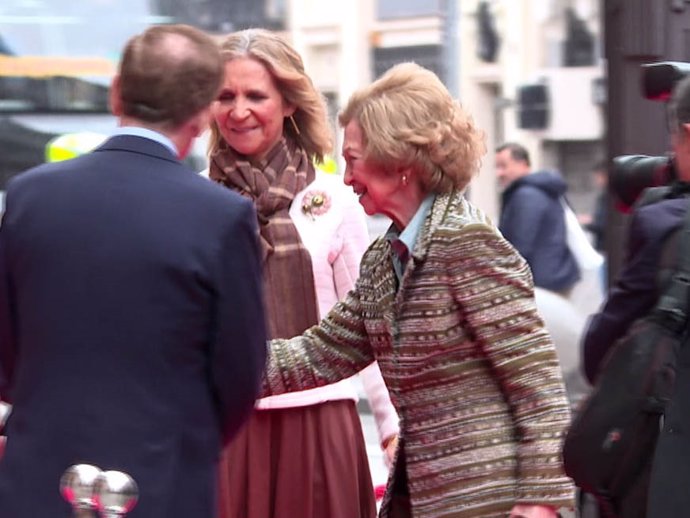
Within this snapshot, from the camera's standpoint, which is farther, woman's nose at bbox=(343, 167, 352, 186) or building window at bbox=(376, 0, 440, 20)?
building window at bbox=(376, 0, 440, 20)

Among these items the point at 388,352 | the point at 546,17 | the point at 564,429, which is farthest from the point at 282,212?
the point at 546,17

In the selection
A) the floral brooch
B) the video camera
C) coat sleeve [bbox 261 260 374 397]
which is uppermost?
the video camera

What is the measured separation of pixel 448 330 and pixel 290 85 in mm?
1095

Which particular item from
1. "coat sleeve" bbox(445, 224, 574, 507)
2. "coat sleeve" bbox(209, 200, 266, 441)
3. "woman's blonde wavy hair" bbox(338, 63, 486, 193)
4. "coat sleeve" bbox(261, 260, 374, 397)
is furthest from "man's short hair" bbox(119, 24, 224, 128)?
"coat sleeve" bbox(261, 260, 374, 397)

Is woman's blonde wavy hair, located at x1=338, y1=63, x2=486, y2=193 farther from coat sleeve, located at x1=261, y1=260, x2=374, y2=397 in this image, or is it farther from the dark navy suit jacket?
the dark navy suit jacket

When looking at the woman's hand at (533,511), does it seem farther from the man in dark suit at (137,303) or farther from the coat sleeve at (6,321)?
the coat sleeve at (6,321)

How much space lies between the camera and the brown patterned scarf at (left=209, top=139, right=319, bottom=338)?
12.5 feet

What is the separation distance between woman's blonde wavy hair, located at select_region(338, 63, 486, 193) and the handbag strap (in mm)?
579

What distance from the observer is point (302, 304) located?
3820 mm

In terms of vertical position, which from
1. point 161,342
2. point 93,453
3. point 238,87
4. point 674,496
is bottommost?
point 674,496

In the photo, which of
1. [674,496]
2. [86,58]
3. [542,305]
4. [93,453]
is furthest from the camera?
[86,58]

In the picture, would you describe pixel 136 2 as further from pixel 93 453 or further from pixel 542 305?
pixel 93 453

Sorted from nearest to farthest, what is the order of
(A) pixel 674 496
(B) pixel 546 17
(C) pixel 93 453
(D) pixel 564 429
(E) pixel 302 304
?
(C) pixel 93 453, (A) pixel 674 496, (D) pixel 564 429, (E) pixel 302 304, (B) pixel 546 17

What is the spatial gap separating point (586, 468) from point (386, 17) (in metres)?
18.6
